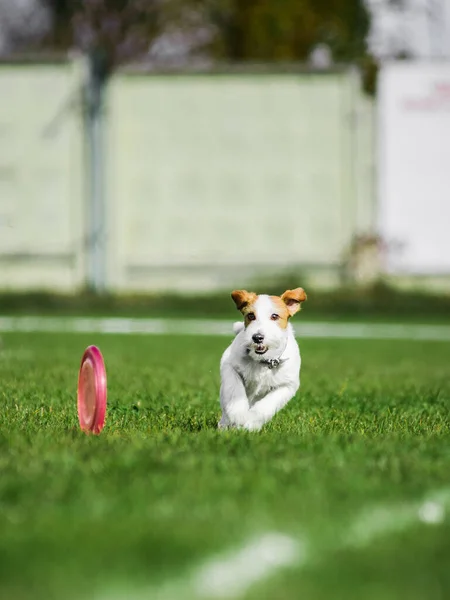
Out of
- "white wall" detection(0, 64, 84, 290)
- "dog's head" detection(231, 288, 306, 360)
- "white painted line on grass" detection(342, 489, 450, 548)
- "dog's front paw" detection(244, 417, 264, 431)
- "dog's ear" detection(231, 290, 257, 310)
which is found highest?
"dog's ear" detection(231, 290, 257, 310)

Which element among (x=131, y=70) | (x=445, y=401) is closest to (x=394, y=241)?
(x=131, y=70)

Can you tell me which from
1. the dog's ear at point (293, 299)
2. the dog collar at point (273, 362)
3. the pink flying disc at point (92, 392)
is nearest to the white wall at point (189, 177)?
the pink flying disc at point (92, 392)

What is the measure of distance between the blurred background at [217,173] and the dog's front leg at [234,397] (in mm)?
17737

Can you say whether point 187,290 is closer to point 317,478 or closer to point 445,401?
point 445,401

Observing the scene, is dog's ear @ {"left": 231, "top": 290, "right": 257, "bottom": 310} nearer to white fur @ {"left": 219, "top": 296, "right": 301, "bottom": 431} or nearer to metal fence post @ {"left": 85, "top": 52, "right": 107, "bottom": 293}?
white fur @ {"left": 219, "top": 296, "right": 301, "bottom": 431}

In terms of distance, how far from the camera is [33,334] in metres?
16.3

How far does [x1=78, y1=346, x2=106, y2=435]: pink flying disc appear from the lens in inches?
234

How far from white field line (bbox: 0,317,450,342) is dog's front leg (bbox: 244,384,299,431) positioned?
431 inches

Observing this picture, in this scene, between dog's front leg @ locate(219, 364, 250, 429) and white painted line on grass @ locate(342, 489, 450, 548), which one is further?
dog's front leg @ locate(219, 364, 250, 429)

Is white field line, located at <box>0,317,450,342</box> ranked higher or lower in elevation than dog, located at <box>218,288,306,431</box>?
lower

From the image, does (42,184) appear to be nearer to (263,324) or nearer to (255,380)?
(255,380)

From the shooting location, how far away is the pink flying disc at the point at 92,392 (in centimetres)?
593

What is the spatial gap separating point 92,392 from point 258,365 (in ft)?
2.82

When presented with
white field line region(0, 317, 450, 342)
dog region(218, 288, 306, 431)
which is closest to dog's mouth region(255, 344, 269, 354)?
dog region(218, 288, 306, 431)
